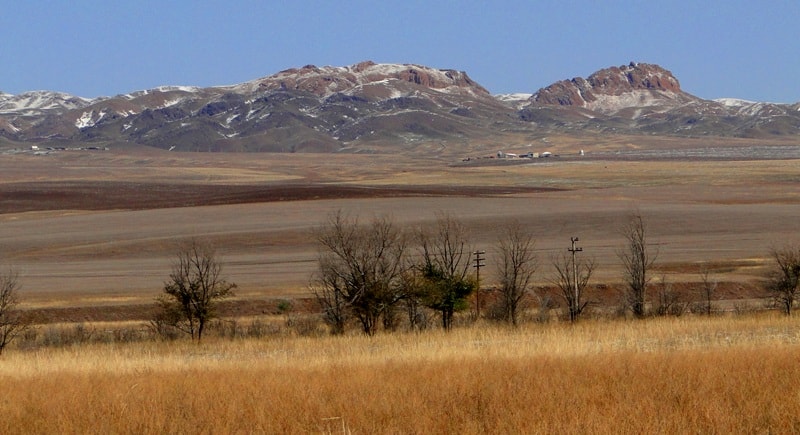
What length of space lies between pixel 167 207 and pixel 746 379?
101 meters

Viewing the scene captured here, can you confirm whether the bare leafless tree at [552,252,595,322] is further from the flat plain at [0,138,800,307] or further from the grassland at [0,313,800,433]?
the grassland at [0,313,800,433]

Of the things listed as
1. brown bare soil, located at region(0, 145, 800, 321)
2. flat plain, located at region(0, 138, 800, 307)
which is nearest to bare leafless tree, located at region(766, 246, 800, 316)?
brown bare soil, located at region(0, 145, 800, 321)

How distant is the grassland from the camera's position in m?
9.10

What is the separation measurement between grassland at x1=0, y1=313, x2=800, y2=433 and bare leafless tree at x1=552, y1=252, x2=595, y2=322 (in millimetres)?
15046

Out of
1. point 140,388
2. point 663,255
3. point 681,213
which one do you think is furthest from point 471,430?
point 681,213

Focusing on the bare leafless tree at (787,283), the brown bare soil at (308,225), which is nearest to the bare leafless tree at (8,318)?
the brown bare soil at (308,225)

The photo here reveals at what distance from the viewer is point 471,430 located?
28.9 feet

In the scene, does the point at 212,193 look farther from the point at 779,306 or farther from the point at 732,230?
the point at 779,306

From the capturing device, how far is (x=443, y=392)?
34.6ft

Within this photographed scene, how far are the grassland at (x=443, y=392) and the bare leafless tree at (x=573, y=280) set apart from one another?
15.0 meters

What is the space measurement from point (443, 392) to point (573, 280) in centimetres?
3186

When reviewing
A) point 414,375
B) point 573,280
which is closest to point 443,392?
point 414,375

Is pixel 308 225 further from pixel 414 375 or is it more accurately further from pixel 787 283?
pixel 414 375

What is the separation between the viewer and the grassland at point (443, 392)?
29.9ft
